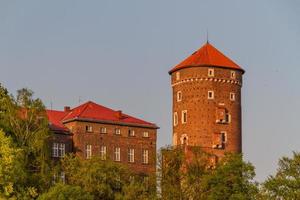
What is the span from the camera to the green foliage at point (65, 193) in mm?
57000

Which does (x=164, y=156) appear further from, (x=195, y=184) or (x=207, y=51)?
(x=207, y=51)

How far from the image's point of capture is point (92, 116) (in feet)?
244

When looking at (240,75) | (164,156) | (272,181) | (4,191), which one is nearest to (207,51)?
(240,75)

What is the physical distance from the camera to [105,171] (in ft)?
212

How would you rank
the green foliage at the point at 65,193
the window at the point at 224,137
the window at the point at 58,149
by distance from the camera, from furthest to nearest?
the window at the point at 224,137, the window at the point at 58,149, the green foliage at the point at 65,193

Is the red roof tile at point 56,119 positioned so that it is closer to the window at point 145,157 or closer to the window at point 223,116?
the window at point 145,157

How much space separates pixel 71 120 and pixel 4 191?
940 inches

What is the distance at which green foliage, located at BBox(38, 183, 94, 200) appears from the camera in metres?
57.0

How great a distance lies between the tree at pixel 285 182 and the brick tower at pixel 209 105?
1898cm

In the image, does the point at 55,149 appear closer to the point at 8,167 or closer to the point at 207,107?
the point at 207,107

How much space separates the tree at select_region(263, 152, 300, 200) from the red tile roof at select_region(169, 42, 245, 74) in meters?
22.9

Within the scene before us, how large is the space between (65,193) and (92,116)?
16209 mm

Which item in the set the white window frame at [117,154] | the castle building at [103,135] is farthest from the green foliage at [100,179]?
the white window frame at [117,154]

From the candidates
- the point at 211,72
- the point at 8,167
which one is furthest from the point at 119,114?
the point at 8,167
